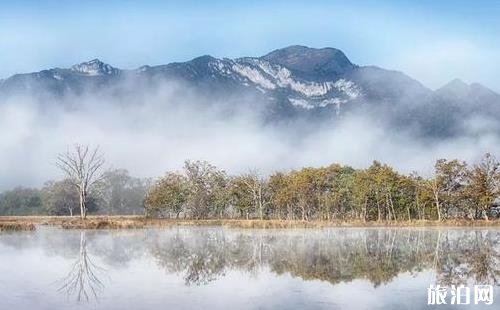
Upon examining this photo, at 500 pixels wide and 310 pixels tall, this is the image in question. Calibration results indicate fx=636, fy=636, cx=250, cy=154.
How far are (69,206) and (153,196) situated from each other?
29410mm

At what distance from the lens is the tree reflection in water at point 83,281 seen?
1742cm

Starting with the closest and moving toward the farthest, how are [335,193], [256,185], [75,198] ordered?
[335,193]
[256,185]
[75,198]

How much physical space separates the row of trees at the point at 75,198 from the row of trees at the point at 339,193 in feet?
80.3

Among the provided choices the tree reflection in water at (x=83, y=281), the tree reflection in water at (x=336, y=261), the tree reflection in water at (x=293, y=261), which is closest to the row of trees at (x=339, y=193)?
the tree reflection in water at (x=336, y=261)

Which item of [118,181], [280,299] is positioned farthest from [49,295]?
[118,181]

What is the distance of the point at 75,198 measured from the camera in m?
120

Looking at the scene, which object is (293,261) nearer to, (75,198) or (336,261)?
(336,261)

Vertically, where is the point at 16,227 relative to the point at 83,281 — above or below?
below

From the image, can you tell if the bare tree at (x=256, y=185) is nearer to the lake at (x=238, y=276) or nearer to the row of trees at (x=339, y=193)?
the row of trees at (x=339, y=193)

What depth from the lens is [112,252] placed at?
31.0m

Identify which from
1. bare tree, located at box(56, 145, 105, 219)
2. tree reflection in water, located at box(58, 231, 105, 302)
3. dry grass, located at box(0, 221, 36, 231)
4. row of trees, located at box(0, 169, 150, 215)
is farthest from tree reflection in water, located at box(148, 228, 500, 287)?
row of trees, located at box(0, 169, 150, 215)

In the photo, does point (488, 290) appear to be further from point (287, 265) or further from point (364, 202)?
point (364, 202)

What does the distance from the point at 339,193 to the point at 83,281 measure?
2807 inches

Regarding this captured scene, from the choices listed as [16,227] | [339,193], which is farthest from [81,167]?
[339,193]
